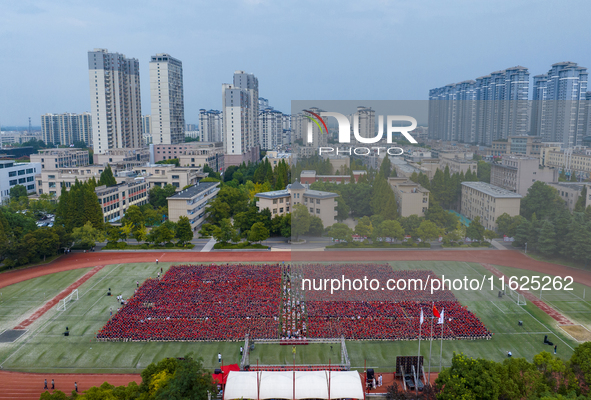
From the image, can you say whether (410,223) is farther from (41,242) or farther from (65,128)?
(65,128)

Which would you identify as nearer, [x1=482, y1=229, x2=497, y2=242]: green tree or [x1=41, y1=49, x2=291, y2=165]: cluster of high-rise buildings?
[x1=482, y1=229, x2=497, y2=242]: green tree

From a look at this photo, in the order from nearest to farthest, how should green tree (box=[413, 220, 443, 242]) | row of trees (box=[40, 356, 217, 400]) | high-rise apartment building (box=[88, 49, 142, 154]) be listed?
1. row of trees (box=[40, 356, 217, 400])
2. green tree (box=[413, 220, 443, 242])
3. high-rise apartment building (box=[88, 49, 142, 154])

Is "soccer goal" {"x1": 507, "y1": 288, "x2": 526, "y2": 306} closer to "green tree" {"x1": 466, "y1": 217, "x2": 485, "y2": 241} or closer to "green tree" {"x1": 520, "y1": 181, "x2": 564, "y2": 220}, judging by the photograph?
"green tree" {"x1": 466, "y1": 217, "x2": 485, "y2": 241}

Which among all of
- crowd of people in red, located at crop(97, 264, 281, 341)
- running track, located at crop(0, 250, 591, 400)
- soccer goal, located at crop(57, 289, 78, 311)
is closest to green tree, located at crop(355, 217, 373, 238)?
running track, located at crop(0, 250, 591, 400)

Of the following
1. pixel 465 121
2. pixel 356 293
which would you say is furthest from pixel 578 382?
pixel 465 121

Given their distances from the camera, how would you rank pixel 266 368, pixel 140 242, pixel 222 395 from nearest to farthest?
pixel 222 395 → pixel 266 368 → pixel 140 242

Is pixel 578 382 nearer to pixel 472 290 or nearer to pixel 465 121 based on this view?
pixel 472 290

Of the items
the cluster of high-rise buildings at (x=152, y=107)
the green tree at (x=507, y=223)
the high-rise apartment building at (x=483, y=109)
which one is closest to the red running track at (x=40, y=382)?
the high-rise apartment building at (x=483, y=109)
